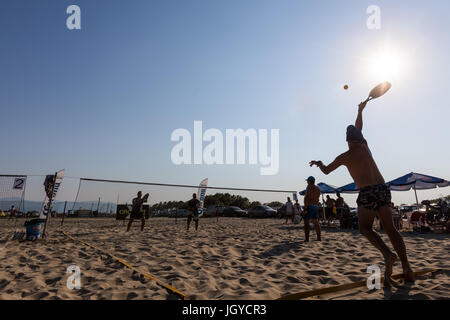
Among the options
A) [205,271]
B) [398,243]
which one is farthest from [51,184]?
[398,243]

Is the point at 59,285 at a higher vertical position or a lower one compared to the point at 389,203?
lower

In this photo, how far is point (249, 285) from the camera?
8.59ft

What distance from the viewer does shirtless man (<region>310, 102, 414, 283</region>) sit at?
8.44 ft

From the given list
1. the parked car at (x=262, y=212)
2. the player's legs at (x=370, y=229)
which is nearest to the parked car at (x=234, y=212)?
the parked car at (x=262, y=212)

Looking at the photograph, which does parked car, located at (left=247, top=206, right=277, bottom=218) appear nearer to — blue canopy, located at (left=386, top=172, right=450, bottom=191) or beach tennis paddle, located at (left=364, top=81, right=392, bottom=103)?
blue canopy, located at (left=386, top=172, right=450, bottom=191)

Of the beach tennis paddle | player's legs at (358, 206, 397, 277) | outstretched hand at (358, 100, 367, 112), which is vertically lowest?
player's legs at (358, 206, 397, 277)

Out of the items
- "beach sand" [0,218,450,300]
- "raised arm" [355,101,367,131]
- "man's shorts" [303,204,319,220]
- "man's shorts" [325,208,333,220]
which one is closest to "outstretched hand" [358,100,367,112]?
"raised arm" [355,101,367,131]

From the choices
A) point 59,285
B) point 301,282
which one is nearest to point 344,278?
point 301,282

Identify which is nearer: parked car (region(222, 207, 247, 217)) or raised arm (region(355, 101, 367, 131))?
raised arm (region(355, 101, 367, 131))

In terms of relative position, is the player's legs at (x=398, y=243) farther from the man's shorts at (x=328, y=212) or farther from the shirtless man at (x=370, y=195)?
the man's shorts at (x=328, y=212)

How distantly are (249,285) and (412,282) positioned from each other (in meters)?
1.69
